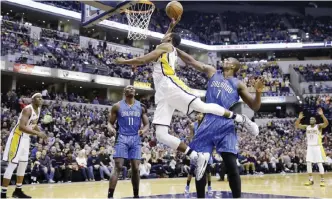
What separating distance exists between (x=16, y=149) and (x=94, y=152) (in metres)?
6.72

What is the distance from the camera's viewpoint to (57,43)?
26.3 m

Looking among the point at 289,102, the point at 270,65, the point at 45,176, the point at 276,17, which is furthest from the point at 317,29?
the point at 45,176

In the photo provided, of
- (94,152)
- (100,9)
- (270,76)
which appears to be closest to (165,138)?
(100,9)

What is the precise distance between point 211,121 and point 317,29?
40.4 meters

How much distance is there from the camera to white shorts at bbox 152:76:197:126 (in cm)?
483

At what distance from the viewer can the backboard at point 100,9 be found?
8.77 meters

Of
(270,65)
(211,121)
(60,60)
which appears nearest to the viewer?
(211,121)

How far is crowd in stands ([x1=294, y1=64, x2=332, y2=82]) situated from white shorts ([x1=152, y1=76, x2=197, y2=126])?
3154 cm

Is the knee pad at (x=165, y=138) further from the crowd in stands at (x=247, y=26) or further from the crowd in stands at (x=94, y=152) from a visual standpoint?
the crowd in stands at (x=247, y=26)

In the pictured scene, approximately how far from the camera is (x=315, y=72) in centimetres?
3462

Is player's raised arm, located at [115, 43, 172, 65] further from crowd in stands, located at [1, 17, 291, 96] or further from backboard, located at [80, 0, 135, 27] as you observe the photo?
crowd in stands, located at [1, 17, 291, 96]

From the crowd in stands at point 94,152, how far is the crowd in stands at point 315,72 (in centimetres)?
1015

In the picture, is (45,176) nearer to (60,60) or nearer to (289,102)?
(60,60)

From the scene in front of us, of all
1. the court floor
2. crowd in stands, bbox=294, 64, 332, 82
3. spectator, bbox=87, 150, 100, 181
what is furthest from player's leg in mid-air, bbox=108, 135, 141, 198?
crowd in stands, bbox=294, 64, 332, 82
